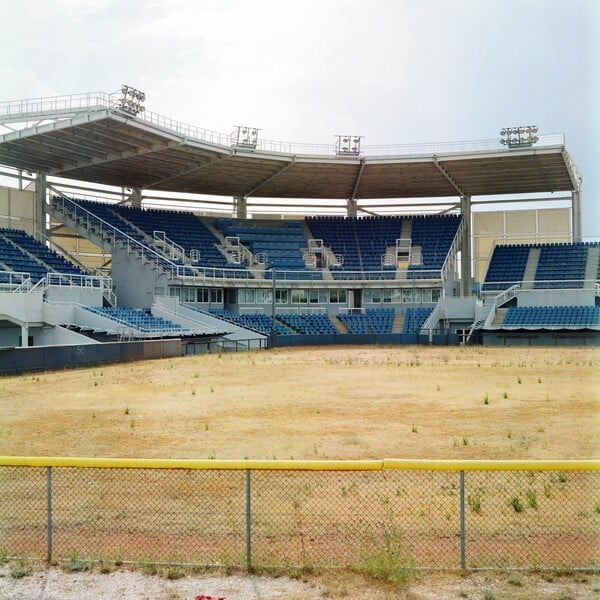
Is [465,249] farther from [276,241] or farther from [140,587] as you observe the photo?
[140,587]

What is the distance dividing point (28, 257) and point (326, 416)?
34.3 meters

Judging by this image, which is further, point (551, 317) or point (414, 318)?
point (414, 318)

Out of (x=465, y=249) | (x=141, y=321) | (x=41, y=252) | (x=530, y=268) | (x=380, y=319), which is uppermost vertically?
(x=465, y=249)

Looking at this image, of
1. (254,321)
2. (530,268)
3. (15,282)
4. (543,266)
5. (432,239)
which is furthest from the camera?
(432,239)

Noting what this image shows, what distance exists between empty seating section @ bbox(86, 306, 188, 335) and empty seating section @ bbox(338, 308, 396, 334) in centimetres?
1805

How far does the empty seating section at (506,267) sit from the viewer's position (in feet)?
190

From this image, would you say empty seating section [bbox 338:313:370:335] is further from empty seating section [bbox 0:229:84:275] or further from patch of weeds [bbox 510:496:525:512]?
patch of weeds [bbox 510:496:525:512]

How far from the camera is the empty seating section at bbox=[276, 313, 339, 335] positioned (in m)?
53.9

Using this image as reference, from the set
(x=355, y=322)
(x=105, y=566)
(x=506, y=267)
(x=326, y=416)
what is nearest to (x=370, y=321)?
(x=355, y=322)

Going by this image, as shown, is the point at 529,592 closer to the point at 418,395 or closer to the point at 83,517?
the point at 83,517

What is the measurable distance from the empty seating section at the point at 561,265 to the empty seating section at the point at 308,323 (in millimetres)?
17643

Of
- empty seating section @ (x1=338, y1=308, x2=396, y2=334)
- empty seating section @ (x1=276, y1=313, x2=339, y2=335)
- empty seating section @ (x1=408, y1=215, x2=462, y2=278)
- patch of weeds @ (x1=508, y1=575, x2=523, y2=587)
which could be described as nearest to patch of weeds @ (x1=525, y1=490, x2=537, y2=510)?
patch of weeds @ (x1=508, y1=575, x2=523, y2=587)

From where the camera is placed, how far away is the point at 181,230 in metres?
60.7

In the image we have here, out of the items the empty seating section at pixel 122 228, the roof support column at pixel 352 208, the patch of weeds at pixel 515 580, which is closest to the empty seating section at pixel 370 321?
the roof support column at pixel 352 208
